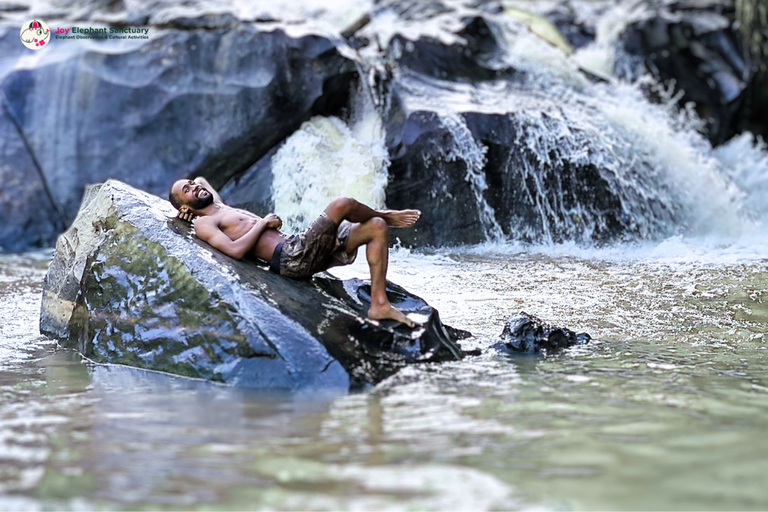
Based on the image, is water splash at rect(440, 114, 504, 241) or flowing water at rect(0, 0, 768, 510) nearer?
flowing water at rect(0, 0, 768, 510)

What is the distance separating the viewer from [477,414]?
3.45 metres

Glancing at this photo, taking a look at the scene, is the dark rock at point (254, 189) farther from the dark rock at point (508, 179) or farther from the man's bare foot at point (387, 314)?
the man's bare foot at point (387, 314)

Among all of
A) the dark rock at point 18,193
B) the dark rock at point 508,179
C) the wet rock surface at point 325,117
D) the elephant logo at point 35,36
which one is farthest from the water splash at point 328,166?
the elephant logo at point 35,36

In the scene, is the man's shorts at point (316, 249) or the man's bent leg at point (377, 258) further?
the man's shorts at point (316, 249)

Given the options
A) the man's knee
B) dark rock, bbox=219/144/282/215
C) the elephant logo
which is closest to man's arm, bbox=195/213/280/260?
the man's knee

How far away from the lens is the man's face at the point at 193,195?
5.22m

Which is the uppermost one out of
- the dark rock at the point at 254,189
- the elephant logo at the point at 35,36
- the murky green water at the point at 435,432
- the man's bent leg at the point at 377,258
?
the elephant logo at the point at 35,36

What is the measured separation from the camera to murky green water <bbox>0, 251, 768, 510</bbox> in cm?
260

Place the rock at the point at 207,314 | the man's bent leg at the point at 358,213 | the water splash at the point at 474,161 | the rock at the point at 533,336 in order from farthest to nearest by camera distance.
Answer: the water splash at the point at 474,161, the man's bent leg at the point at 358,213, the rock at the point at 533,336, the rock at the point at 207,314

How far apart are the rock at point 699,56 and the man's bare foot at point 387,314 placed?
10054 millimetres

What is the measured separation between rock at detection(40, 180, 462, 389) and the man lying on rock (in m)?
0.10

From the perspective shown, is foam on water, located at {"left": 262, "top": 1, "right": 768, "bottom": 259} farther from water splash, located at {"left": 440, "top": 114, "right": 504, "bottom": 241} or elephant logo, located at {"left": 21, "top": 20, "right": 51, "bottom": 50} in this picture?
elephant logo, located at {"left": 21, "top": 20, "right": 51, "bottom": 50}

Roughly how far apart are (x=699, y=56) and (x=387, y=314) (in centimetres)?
1110

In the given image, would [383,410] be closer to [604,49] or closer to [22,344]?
[22,344]
